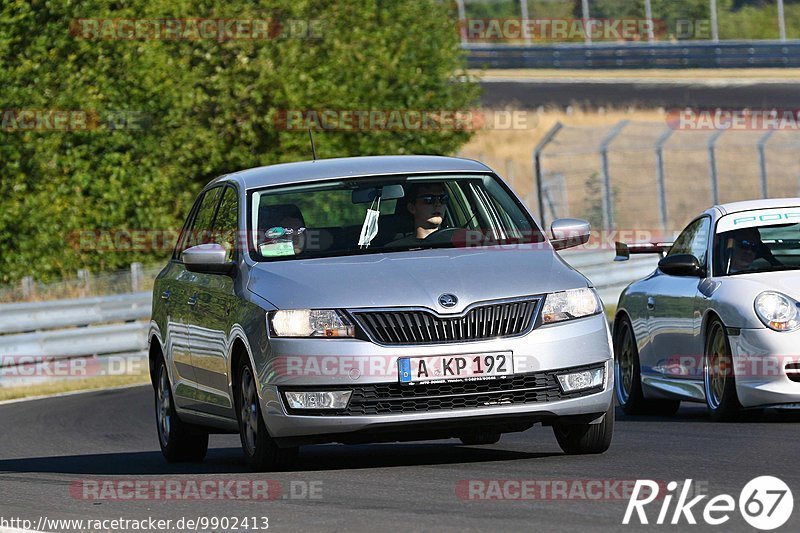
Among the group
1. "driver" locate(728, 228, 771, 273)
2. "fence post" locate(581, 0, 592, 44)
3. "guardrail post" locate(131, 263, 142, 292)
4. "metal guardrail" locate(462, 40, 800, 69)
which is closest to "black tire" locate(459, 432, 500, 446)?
"driver" locate(728, 228, 771, 273)

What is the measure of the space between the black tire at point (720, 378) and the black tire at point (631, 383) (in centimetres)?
128

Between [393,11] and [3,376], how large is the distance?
20918mm

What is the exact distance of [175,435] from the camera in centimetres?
1145

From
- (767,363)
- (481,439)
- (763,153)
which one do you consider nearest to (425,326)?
(481,439)

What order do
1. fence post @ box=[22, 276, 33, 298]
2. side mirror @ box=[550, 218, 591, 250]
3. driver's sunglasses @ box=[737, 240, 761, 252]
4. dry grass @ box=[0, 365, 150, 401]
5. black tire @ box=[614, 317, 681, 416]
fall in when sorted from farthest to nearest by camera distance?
fence post @ box=[22, 276, 33, 298] < dry grass @ box=[0, 365, 150, 401] < black tire @ box=[614, 317, 681, 416] < driver's sunglasses @ box=[737, 240, 761, 252] < side mirror @ box=[550, 218, 591, 250]

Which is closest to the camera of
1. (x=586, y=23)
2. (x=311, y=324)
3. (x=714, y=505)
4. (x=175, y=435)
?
(x=714, y=505)

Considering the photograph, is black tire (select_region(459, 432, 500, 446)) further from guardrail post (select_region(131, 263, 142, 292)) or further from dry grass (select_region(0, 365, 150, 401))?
guardrail post (select_region(131, 263, 142, 292))

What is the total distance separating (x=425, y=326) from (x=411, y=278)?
0.34 meters

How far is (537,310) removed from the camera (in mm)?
9109

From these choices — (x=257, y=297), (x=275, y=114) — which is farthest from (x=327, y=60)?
(x=257, y=297)

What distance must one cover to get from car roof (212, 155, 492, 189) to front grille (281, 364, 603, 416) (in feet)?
5.99

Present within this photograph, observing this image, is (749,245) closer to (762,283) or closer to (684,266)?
(684,266)

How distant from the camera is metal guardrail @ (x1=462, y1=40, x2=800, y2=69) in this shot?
5353cm

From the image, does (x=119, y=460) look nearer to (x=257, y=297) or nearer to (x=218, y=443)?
(x=218, y=443)
